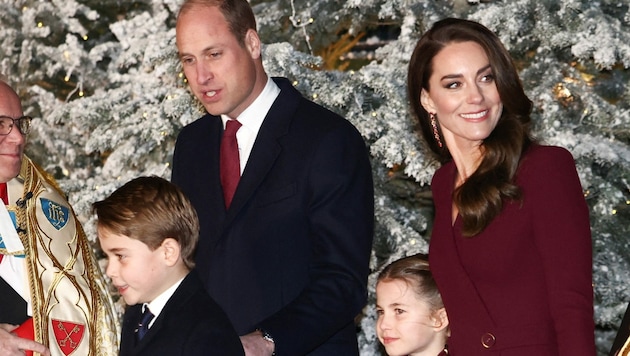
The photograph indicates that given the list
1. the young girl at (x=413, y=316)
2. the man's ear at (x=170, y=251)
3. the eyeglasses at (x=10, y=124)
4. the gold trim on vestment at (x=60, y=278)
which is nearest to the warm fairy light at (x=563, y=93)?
the young girl at (x=413, y=316)

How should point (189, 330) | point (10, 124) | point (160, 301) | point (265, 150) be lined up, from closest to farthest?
point (189, 330)
point (160, 301)
point (265, 150)
point (10, 124)

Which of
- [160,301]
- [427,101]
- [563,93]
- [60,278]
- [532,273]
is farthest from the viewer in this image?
[563,93]

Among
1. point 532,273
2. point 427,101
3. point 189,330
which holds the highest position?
Result: point 427,101

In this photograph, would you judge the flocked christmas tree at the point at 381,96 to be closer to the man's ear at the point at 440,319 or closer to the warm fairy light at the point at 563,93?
the warm fairy light at the point at 563,93

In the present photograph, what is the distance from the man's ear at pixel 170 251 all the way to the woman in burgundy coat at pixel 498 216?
2.72 ft

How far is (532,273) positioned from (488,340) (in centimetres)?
25

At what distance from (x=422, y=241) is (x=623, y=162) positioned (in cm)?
112

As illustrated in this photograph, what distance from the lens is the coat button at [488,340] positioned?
138 inches

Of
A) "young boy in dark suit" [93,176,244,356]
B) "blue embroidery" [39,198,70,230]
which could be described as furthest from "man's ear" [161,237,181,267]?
"blue embroidery" [39,198,70,230]

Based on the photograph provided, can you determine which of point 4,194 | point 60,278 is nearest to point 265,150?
point 60,278

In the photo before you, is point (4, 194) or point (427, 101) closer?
point (427, 101)

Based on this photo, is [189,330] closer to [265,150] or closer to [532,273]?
[265,150]

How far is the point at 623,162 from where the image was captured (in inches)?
240

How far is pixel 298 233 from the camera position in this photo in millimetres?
4016
